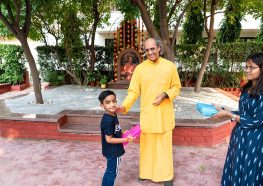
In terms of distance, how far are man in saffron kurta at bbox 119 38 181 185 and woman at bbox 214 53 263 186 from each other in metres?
0.74

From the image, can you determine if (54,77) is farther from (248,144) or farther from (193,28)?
(248,144)

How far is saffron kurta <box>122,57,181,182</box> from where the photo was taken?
129 inches

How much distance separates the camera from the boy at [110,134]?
300 cm

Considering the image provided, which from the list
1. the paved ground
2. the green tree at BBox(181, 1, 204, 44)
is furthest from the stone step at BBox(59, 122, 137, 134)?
the green tree at BBox(181, 1, 204, 44)

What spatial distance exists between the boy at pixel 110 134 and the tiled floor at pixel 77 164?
64cm

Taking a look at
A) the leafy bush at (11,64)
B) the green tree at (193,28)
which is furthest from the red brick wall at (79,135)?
the green tree at (193,28)

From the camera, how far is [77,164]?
4.41 m

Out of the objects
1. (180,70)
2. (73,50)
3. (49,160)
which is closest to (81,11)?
(73,50)

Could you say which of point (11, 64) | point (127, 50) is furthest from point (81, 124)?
point (11, 64)

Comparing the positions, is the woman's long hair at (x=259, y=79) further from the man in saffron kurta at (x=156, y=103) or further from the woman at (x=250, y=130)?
the man in saffron kurta at (x=156, y=103)

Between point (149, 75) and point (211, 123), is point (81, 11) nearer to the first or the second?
point (211, 123)

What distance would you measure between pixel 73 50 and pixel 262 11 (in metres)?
7.27

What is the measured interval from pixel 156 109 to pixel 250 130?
1052 millimetres

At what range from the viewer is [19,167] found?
14.2 ft
